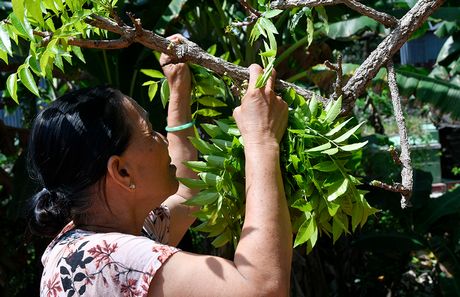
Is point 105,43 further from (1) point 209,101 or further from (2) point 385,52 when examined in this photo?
(2) point 385,52

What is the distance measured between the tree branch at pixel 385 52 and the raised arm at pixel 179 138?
0.51 metres

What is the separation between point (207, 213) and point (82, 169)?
305 millimetres

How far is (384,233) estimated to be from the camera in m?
5.08

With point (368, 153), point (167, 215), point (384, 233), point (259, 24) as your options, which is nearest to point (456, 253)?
point (384, 233)

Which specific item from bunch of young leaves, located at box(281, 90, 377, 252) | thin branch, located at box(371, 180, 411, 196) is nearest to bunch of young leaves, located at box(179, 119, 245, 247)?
bunch of young leaves, located at box(281, 90, 377, 252)

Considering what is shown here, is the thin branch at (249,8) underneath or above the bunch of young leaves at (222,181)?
above

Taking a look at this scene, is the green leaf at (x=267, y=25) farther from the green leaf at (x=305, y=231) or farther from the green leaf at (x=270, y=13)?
the green leaf at (x=305, y=231)

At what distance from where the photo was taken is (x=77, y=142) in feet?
4.87

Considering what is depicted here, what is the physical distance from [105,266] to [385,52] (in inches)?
31.7

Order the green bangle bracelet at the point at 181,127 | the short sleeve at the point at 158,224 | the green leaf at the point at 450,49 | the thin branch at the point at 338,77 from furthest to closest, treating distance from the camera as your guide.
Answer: the green leaf at the point at 450,49 < the green bangle bracelet at the point at 181,127 < the short sleeve at the point at 158,224 < the thin branch at the point at 338,77

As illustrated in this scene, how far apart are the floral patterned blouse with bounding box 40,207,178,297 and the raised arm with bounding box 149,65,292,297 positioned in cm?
3

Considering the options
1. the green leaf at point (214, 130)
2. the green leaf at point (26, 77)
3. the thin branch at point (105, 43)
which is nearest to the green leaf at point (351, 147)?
the green leaf at point (214, 130)

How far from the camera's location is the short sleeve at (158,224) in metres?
1.82

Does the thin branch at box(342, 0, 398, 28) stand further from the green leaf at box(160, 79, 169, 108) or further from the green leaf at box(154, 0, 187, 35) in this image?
the green leaf at box(154, 0, 187, 35)
